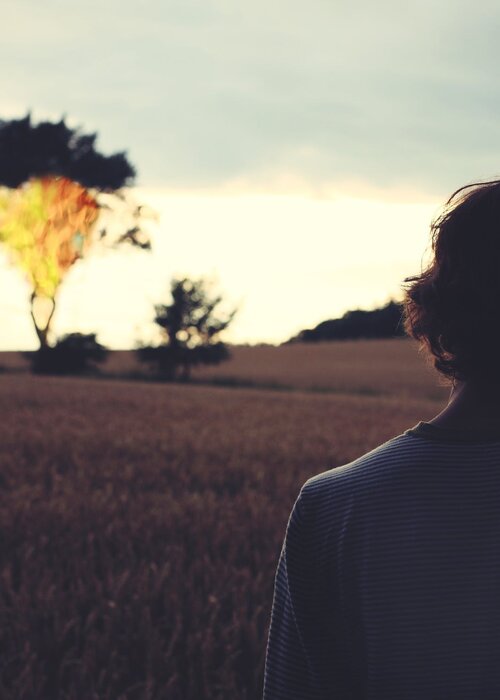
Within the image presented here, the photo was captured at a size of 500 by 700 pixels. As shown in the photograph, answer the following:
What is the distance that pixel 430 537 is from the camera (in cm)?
112

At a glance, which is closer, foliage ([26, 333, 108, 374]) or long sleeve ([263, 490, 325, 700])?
long sleeve ([263, 490, 325, 700])

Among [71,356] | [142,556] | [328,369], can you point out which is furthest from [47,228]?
[142,556]

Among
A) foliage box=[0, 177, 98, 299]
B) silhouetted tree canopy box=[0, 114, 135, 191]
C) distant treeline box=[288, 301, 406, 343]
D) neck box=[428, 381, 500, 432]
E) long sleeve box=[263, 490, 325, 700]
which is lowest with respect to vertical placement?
long sleeve box=[263, 490, 325, 700]

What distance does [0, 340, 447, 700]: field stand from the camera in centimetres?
275

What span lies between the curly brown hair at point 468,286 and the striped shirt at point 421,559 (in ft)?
0.59

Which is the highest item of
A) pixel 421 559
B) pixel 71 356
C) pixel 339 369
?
pixel 71 356

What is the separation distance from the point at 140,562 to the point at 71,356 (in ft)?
125

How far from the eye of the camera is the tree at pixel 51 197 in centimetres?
3525

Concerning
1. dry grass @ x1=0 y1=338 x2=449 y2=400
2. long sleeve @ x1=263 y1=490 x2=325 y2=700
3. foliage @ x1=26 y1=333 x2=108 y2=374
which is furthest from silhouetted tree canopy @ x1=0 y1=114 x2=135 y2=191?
long sleeve @ x1=263 y1=490 x2=325 y2=700

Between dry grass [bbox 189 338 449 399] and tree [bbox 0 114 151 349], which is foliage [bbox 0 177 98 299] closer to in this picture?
tree [bbox 0 114 151 349]

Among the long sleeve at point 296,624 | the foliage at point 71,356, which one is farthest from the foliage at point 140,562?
the foliage at point 71,356

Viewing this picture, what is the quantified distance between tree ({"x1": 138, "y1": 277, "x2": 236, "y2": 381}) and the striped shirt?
4256 centimetres

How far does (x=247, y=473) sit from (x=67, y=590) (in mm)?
3741

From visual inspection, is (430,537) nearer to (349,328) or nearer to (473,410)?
(473,410)
